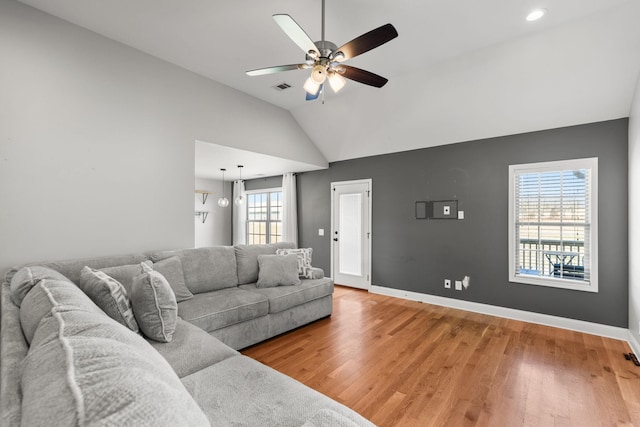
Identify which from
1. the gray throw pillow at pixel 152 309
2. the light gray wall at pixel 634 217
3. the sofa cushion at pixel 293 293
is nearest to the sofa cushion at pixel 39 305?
the gray throw pillow at pixel 152 309

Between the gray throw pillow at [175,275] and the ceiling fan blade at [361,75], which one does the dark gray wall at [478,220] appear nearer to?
the ceiling fan blade at [361,75]

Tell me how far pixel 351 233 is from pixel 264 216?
2.51m

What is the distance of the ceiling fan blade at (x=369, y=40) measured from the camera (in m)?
1.84

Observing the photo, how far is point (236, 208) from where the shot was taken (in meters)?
7.76

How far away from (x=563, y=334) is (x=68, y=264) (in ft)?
17.0

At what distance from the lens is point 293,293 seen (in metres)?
3.30

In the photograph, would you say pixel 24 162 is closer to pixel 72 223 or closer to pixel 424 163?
pixel 72 223

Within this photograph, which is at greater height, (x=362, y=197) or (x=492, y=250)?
(x=362, y=197)

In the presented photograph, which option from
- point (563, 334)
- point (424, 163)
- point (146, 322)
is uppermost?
point (424, 163)

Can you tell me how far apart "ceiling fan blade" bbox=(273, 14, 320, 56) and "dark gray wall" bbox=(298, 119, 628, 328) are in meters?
3.17

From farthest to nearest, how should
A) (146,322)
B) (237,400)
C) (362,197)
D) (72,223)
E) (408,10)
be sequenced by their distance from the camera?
(362,197) < (72,223) < (408,10) < (146,322) < (237,400)

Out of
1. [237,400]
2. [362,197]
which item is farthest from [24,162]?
[362,197]

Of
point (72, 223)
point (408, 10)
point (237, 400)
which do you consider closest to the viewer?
point (237, 400)

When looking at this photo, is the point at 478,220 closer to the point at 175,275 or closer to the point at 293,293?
the point at 293,293
